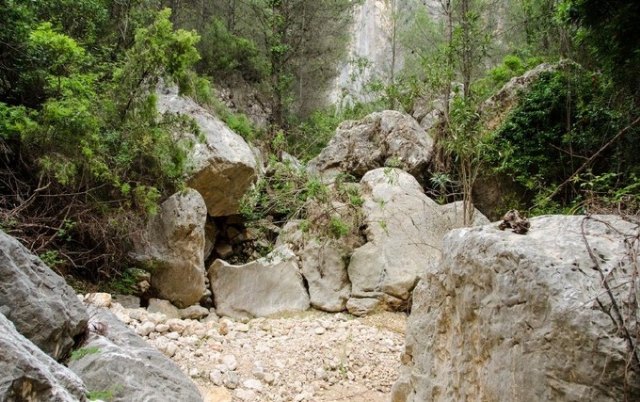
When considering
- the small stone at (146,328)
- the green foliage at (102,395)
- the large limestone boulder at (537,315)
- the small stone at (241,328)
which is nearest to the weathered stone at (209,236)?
the small stone at (241,328)

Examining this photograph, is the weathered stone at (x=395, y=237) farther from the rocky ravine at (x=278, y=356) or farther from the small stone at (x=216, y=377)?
the small stone at (x=216, y=377)

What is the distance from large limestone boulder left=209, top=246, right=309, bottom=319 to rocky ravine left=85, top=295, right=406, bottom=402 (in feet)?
2.98

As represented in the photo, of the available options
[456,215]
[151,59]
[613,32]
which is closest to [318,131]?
[456,215]

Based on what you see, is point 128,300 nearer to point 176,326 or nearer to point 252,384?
point 176,326

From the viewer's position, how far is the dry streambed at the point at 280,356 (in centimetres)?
493

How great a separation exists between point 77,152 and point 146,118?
4.04ft

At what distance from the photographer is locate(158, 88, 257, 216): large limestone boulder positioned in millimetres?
8562

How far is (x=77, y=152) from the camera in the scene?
6195 mm

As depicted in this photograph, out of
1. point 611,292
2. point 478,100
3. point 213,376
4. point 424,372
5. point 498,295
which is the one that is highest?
point 478,100

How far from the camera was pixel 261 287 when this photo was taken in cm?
794

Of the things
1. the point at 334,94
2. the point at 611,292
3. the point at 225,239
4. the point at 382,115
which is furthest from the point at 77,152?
the point at 334,94

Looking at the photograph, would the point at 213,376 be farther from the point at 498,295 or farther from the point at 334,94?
→ the point at 334,94

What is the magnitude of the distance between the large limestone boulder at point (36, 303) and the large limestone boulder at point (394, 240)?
4.67 metres

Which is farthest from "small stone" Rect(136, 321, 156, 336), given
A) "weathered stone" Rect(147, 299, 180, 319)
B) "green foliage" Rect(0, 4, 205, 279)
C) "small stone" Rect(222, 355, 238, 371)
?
"weathered stone" Rect(147, 299, 180, 319)
